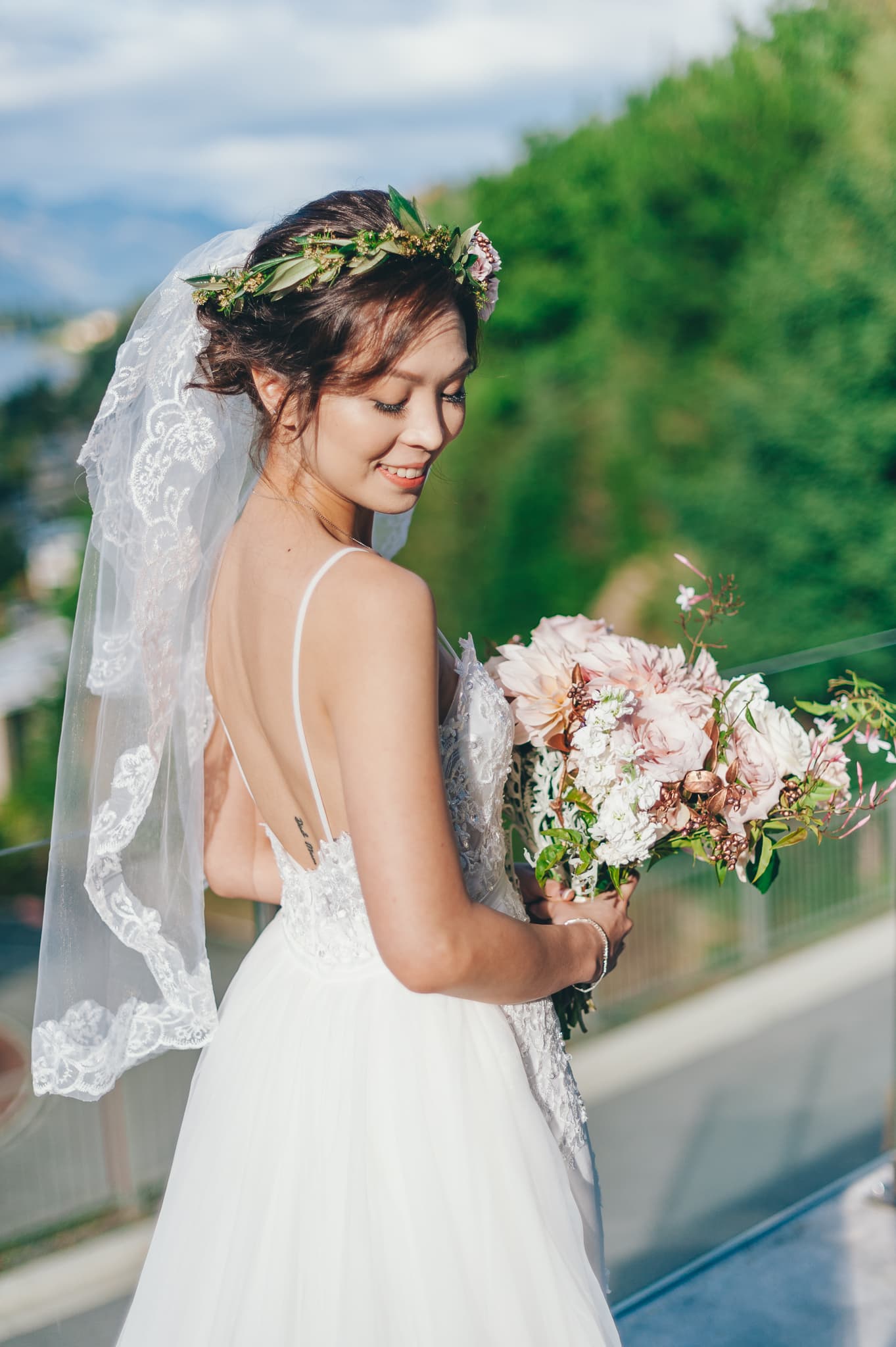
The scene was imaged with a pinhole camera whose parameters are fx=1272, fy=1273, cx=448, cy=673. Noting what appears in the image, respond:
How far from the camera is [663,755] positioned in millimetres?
1604

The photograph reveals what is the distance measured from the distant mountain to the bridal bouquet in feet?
68.2

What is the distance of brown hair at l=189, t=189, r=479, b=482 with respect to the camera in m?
1.43

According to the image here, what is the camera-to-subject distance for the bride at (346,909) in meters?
1.33

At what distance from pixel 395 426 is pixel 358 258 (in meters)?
0.19

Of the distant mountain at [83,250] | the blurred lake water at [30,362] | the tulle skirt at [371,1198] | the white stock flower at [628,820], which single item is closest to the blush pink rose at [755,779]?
the white stock flower at [628,820]

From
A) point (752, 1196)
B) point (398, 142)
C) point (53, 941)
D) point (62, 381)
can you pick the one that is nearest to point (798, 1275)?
A: point (752, 1196)

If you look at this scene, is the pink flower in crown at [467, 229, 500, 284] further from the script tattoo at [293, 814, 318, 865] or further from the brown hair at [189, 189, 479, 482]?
the script tattoo at [293, 814, 318, 865]

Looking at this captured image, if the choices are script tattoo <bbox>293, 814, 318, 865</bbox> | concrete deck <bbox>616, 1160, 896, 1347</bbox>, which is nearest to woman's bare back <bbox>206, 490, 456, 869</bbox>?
script tattoo <bbox>293, 814, 318, 865</bbox>

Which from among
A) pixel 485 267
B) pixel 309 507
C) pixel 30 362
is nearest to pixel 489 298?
pixel 485 267

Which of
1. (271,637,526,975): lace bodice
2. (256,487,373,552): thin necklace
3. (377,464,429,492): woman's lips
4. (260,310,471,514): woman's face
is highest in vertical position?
(260,310,471,514): woman's face

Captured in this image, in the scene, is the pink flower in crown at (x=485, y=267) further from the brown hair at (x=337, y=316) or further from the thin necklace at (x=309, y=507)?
the thin necklace at (x=309, y=507)

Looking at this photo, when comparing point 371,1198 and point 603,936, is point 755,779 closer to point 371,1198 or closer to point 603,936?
point 603,936

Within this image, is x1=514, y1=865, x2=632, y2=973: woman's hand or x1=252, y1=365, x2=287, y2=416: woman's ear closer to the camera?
x1=252, y1=365, x2=287, y2=416: woman's ear

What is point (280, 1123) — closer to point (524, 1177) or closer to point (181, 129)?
point (524, 1177)
